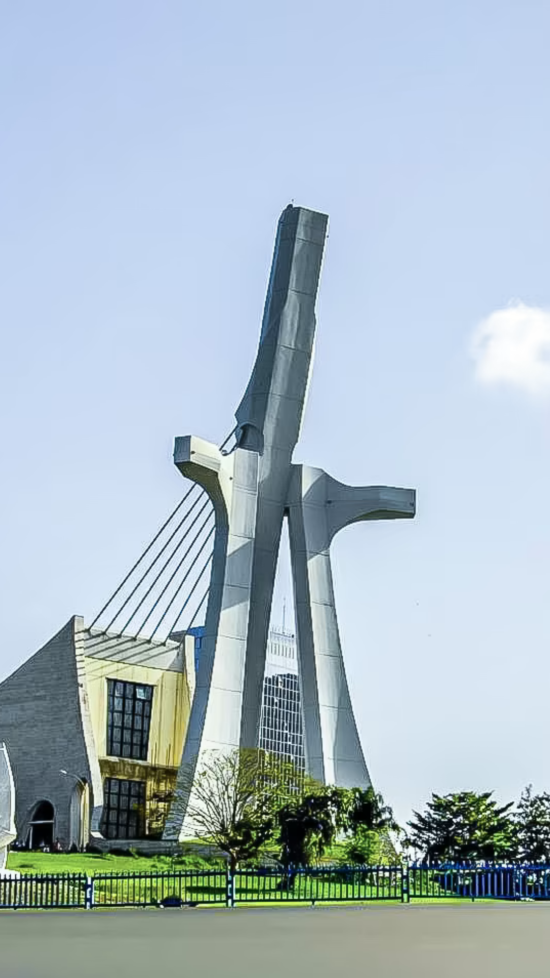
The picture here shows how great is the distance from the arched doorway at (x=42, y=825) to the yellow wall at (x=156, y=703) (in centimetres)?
294

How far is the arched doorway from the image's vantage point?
182 feet

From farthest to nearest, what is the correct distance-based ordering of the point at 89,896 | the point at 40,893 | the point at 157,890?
the point at 157,890 < the point at 40,893 < the point at 89,896

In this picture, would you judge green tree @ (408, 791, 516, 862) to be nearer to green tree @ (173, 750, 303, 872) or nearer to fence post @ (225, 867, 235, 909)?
green tree @ (173, 750, 303, 872)

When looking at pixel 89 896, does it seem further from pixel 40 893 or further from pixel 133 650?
pixel 133 650

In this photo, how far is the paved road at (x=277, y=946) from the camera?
12117 millimetres

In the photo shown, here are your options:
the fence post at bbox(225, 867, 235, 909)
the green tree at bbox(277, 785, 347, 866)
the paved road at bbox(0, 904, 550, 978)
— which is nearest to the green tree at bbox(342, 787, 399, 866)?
the green tree at bbox(277, 785, 347, 866)

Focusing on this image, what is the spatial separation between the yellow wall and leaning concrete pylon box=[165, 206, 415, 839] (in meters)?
9.60

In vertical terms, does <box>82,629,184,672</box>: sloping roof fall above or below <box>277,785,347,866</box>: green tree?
above

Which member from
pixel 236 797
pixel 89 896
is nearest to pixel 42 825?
pixel 236 797

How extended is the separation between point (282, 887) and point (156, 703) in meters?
27.8

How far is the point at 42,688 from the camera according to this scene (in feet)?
185

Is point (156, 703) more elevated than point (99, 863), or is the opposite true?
point (156, 703)

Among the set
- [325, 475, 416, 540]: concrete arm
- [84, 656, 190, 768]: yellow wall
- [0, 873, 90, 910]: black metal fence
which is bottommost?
[0, 873, 90, 910]: black metal fence

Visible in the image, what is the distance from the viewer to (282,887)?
31594mm
